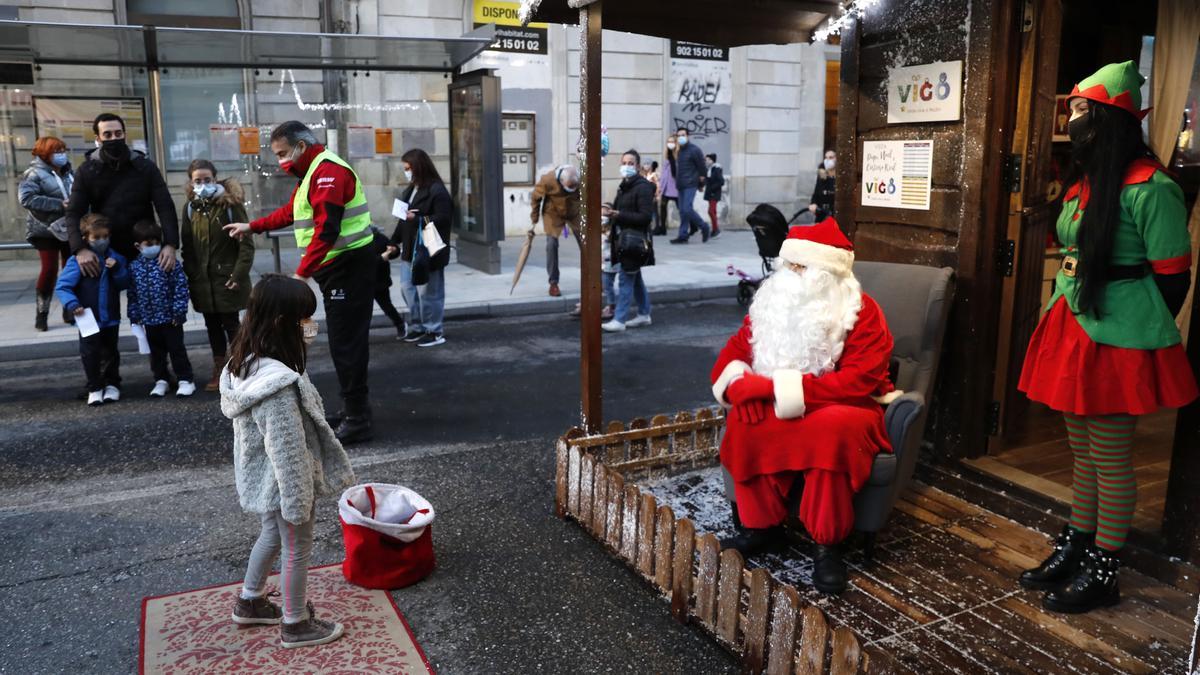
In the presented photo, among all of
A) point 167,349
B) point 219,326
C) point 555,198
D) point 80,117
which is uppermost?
point 80,117

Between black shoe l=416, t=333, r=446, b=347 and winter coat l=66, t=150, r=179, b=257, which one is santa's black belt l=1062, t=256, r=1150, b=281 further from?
black shoe l=416, t=333, r=446, b=347

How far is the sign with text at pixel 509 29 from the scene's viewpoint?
16.7 meters

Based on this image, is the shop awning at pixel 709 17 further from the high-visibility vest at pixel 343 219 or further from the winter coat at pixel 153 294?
the winter coat at pixel 153 294

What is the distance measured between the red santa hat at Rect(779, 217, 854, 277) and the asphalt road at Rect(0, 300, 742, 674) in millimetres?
1516

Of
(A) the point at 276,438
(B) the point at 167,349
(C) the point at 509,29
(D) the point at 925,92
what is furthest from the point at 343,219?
(C) the point at 509,29

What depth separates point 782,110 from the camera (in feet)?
65.3

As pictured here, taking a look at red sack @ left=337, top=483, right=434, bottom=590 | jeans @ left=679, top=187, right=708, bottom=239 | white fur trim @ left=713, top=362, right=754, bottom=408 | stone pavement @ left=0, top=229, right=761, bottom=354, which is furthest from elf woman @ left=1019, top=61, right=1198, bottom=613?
jeans @ left=679, top=187, right=708, bottom=239

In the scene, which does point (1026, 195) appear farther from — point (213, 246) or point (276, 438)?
point (213, 246)

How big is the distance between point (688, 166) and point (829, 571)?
1379 centimetres

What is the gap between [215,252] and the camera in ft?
22.6

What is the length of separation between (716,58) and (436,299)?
1188 centimetres

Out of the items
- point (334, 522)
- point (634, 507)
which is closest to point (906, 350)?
point (634, 507)

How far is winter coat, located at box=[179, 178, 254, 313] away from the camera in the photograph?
682 centimetres

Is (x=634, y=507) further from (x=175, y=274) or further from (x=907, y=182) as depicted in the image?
(x=175, y=274)
